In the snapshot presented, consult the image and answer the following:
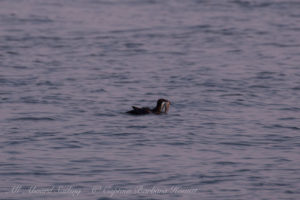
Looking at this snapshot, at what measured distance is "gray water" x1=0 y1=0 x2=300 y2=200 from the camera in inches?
523

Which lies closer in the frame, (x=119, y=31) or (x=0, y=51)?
(x=0, y=51)

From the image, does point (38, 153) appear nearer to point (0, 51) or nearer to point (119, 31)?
point (0, 51)

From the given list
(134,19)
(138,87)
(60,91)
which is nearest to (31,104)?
(60,91)

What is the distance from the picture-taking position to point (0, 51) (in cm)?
2906

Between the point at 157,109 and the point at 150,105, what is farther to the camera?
the point at 150,105

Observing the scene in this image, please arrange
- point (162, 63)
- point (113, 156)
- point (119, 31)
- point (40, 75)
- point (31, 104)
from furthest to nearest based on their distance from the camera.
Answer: point (119, 31) → point (162, 63) → point (40, 75) → point (31, 104) → point (113, 156)

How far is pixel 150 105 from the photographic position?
2056cm

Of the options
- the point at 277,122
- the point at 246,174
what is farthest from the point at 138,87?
the point at 246,174

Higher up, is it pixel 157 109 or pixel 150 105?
pixel 157 109

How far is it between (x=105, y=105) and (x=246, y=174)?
699cm

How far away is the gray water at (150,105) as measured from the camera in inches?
523

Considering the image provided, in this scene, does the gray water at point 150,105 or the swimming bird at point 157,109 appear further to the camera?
the swimming bird at point 157,109

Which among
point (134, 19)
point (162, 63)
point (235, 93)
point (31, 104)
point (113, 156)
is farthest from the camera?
point (134, 19)

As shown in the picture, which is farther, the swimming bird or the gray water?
the swimming bird
